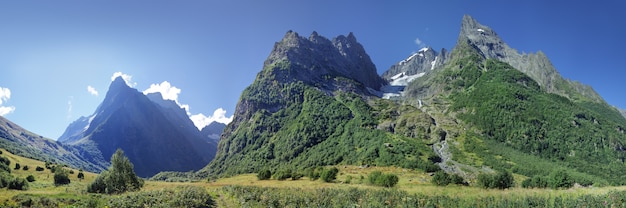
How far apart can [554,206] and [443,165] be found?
4716 inches

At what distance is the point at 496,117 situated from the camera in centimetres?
19575

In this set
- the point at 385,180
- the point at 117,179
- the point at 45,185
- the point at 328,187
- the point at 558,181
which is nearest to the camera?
the point at 328,187

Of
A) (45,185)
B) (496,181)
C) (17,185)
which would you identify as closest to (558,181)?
(496,181)

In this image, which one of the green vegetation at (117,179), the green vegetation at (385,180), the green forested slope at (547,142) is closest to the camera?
the green vegetation at (385,180)

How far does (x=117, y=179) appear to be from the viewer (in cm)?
5700

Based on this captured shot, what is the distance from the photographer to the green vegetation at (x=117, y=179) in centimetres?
5475

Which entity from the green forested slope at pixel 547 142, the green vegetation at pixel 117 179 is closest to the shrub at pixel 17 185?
the green vegetation at pixel 117 179

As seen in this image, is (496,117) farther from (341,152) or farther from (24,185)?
(24,185)

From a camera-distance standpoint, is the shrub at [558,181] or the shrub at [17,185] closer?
the shrub at [17,185]

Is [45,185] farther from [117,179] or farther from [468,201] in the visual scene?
[468,201]

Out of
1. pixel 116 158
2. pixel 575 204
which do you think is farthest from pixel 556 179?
pixel 116 158

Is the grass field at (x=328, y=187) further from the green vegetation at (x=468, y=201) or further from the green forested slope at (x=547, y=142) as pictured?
the green forested slope at (x=547, y=142)

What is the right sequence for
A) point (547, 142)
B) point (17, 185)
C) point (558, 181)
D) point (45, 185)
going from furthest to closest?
point (547, 142) < point (45, 185) < point (558, 181) < point (17, 185)

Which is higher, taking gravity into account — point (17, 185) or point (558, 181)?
point (17, 185)
